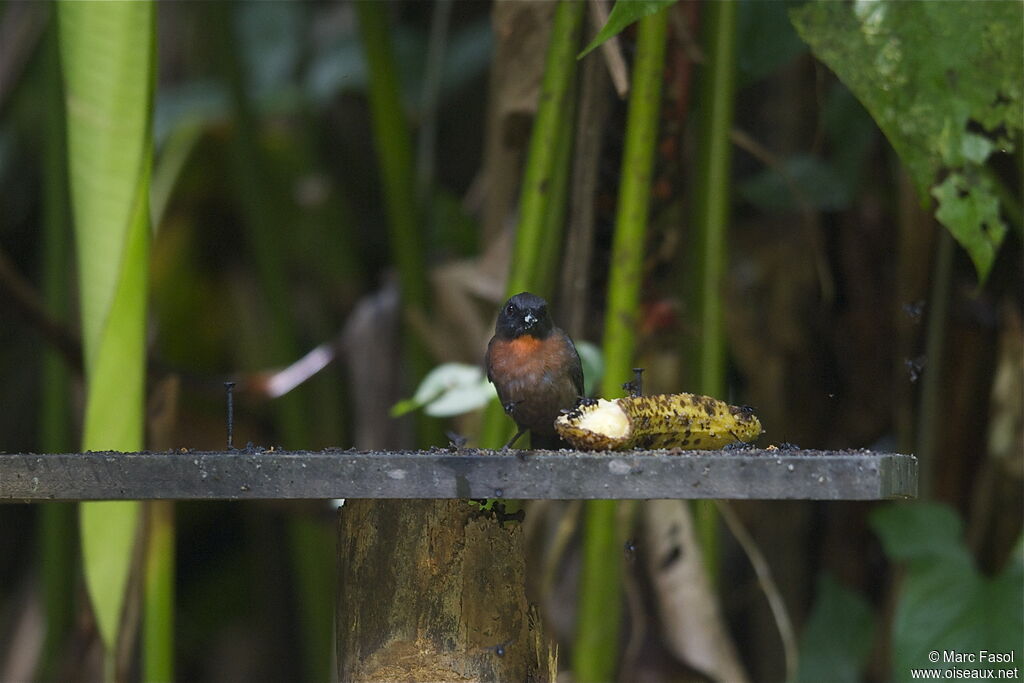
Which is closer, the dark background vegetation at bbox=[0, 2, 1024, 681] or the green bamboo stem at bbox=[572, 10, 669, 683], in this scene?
the green bamboo stem at bbox=[572, 10, 669, 683]

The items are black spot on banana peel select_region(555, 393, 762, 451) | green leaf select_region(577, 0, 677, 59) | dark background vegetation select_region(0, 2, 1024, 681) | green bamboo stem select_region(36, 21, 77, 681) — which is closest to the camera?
black spot on banana peel select_region(555, 393, 762, 451)

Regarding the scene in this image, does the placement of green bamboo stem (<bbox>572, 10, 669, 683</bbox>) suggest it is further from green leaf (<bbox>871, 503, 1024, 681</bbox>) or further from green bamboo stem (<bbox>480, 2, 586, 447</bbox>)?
green leaf (<bbox>871, 503, 1024, 681</bbox>)

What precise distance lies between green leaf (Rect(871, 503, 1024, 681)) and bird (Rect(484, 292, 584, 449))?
3.85 feet

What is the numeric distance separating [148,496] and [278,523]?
292cm

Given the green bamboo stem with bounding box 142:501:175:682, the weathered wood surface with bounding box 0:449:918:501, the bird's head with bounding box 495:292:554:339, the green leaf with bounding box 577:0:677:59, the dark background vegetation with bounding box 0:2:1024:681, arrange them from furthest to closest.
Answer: the dark background vegetation with bounding box 0:2:1024:681 → the green bamboo stem with bounding box 142:501:175:682 → the bird's head with bounding box 495:292:554:339 → the green leaf with bounding box 577:0:677:59 → the weathered wood surface with bounding box 0:449:918:501

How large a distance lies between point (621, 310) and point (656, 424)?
2.23 feet

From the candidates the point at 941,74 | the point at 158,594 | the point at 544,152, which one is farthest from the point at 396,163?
the point at 941,74

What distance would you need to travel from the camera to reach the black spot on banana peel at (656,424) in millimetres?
1457

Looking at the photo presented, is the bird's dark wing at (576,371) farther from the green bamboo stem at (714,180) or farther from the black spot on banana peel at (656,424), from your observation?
the green bamboo stem at (714,180)

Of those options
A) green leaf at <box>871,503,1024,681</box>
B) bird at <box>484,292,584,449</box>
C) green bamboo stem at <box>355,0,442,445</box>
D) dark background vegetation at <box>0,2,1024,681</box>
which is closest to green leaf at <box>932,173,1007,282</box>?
dark background vegetation at <box>0,2,1024,681</box>

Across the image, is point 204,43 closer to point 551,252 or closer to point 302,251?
point 302,251

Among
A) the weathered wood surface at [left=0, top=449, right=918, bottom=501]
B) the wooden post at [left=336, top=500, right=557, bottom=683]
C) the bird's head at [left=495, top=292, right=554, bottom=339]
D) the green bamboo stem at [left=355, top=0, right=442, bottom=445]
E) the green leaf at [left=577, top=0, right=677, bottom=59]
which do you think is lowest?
the wooden post at [left=336, top=500, right=557, bottom=683]

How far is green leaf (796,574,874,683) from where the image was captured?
9.98 feet

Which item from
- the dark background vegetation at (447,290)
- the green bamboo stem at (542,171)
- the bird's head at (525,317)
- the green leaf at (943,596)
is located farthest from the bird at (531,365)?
the green leaf at (943,596)
